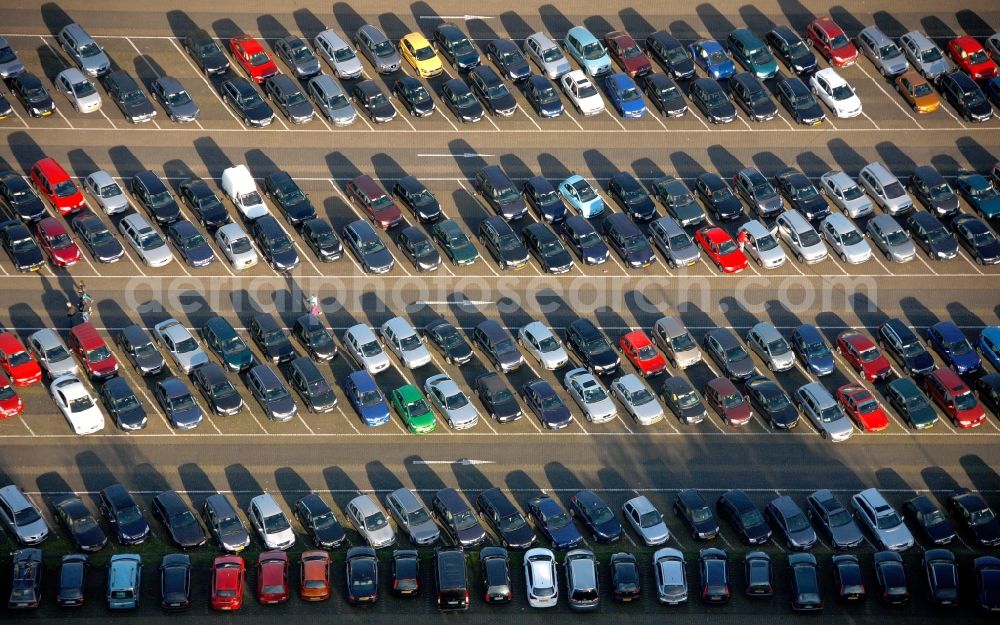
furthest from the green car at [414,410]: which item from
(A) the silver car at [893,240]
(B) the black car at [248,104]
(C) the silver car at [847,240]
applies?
(A) the silver car at [893,240]

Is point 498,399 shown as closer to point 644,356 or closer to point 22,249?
point 644,356

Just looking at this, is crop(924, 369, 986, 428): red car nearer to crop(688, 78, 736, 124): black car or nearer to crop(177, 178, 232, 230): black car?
crop(688, 78, 736, 124): black car

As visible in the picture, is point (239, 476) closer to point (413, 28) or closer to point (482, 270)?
point (482, 270)

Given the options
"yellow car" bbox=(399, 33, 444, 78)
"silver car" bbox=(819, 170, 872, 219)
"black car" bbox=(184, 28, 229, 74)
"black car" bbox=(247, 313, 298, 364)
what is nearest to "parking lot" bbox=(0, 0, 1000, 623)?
"black car" bbox=(184, 28, 229, 74)

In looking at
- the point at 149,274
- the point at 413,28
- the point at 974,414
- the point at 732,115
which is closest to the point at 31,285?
the point at 149,274

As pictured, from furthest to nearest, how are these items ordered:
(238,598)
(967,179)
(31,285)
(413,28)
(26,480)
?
1. (413,28)
2. (967,179)
3. (31,285)
4. (26,480)
5. (238,598)

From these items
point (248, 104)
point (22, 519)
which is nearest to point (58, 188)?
point (248, 104)

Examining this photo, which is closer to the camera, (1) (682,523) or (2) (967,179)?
(1) (682,523)
